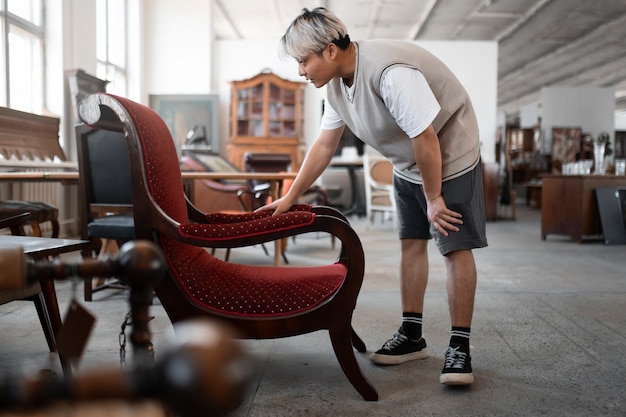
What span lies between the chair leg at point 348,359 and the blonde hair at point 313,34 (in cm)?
83

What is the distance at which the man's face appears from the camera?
1720 millimetres

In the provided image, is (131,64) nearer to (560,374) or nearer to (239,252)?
A: (239,252)

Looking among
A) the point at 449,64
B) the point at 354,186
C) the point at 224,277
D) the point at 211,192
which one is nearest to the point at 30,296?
the point at 224,277

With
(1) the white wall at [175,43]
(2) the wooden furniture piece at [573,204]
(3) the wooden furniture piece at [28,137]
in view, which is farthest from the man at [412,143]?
(1) the white wall at [175,43]

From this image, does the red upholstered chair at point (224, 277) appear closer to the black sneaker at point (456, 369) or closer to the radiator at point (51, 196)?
the black sneaker at point (456, 369)

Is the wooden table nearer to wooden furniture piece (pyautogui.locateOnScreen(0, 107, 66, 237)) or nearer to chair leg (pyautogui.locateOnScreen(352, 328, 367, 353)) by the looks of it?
chair leg (pyautogui.locateOnScreen(352, 328, 367, 353))

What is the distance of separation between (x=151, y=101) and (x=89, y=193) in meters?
6.37

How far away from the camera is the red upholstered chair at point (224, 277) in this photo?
5.13 ft

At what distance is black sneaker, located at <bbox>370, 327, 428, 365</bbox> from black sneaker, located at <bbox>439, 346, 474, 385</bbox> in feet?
0.71

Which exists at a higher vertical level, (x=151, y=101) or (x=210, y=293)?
(x=151, y=101)

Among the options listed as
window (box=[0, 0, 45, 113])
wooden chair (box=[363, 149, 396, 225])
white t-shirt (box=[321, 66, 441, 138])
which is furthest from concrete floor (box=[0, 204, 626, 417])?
wooden chair (box=[363, 149, 396, 225])

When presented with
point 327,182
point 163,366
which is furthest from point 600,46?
point 163,366

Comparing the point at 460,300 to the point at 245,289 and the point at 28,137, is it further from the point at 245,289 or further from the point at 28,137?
the point at 28,137

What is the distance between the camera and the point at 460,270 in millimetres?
1889
